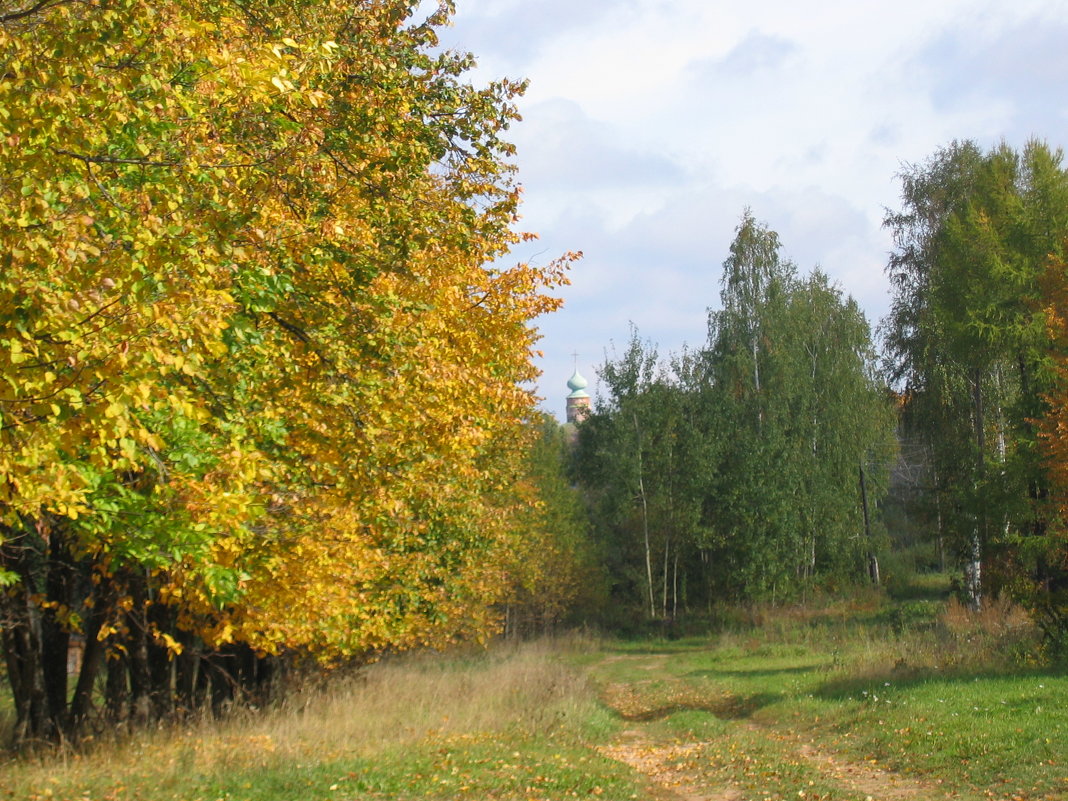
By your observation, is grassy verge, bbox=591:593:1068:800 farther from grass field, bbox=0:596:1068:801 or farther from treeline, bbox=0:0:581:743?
treeline, bbox=0:0:581:743

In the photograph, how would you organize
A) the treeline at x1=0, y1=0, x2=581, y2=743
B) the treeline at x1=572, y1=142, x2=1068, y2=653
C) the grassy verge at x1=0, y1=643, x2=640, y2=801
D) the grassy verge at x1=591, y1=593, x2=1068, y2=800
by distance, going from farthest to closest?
the treeline at x1=572, y1=142, x2=1068, y2=653 < the grassy verge at x1=591, y1=593, x2=1068, y2=800 < the grassy verge at x1=0, y1=643, x2=640, y2=801 < the treeline at x1=0, y1=0, x2=581, y2=743

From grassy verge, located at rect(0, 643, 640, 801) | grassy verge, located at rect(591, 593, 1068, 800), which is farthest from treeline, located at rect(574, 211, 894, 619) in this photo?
grassy verge, located at rect(0, 643, 640, 801)

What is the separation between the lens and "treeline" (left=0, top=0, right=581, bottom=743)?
19.5ft

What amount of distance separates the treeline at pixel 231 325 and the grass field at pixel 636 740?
3.92 feet

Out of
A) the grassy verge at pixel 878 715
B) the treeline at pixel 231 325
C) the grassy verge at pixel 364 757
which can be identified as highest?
the treeline at pixel 231 325

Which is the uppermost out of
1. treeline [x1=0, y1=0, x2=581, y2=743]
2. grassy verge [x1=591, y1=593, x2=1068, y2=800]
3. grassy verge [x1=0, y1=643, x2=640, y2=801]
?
treeline [x1=0, y1=0, x2=581, y2=743]

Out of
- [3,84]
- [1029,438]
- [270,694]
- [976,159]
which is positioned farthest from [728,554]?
[3,84]

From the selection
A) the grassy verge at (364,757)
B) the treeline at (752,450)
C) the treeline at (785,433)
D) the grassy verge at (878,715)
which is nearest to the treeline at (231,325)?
the grassy verge at (364,757)

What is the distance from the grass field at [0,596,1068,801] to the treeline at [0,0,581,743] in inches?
47.0

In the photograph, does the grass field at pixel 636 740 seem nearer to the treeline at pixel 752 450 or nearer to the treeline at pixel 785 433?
the treeline at pixel 785 433

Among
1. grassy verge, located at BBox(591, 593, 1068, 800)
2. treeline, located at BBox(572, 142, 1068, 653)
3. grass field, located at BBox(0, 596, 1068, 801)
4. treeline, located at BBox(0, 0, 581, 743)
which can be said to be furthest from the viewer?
treeline, located at BBox(572, 142, 1068, 653)

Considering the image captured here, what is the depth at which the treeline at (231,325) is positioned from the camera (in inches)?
233

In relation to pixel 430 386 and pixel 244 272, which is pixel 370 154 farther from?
pixel 244 272

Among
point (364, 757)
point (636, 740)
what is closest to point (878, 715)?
point (636, 740)
